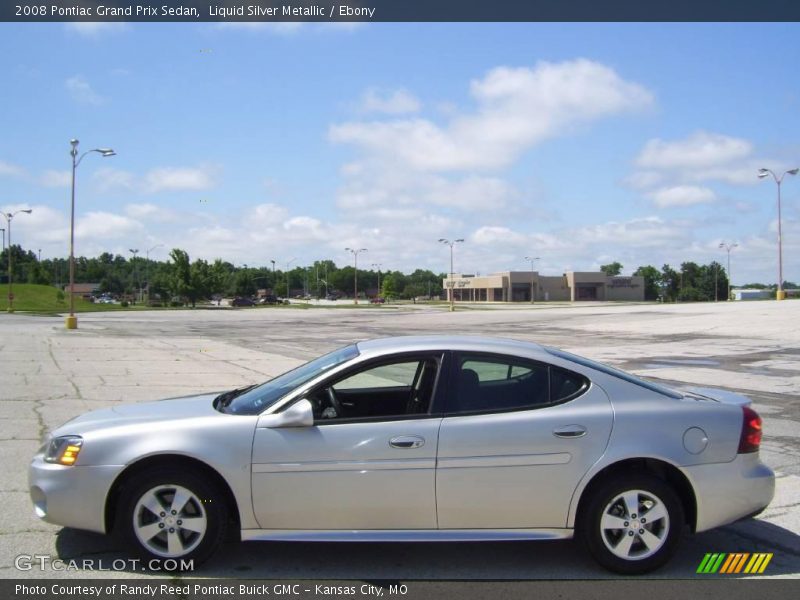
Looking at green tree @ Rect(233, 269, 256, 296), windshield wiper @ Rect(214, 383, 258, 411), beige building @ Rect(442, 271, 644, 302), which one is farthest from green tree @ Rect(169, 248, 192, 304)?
windshield wiper @ Rect(214, 383, 258, 411)

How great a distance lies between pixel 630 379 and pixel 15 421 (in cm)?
825

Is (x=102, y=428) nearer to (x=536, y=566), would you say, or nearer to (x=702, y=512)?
(x=536, y=566)

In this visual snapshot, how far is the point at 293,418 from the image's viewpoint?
428 cm

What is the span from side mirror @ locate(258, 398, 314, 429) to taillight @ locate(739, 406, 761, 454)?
2784 mm

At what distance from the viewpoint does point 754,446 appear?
4551mm

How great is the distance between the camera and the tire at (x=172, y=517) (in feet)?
14.0

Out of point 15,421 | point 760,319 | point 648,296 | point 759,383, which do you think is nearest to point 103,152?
point 15,421

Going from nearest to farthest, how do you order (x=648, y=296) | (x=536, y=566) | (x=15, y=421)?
(x=536, y=566)
(x=15, y=421)
(x=648, y=296)

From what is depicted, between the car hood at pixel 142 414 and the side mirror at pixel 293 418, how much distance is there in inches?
17.8

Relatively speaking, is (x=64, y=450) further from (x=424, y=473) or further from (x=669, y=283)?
(x=669, y=283)

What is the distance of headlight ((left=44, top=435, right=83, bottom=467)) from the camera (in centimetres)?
437

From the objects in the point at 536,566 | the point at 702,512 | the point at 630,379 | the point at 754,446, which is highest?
the point at 630,379

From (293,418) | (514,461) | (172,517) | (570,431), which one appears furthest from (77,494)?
(570,431)

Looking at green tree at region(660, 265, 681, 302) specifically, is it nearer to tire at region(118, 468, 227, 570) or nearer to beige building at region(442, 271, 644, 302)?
→ beige building at region(442, 271, 644, 302)
